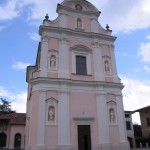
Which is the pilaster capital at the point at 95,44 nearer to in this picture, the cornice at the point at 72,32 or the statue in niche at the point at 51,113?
the cornice at the point at 72,32

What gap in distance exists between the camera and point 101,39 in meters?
20.3

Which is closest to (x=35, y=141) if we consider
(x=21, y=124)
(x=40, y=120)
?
(x=40, y=120)

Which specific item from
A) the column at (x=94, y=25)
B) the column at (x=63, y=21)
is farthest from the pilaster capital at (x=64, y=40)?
the column at (x=94, y=25)

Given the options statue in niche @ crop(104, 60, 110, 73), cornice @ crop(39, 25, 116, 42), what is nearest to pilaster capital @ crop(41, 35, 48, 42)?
cornice @ crop(39, 25, 116, 42)

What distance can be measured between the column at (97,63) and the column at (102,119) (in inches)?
69.8

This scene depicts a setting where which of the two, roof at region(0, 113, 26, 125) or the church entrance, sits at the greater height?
roof at region(0, 113, 26, 125)

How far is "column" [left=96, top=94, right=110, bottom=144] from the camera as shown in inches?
653

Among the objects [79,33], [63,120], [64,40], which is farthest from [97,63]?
[63,120]

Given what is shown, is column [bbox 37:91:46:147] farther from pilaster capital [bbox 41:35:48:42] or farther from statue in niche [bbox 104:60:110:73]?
statue in niche [bbox 104:60:110:73]

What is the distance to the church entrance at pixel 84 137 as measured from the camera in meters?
16.6

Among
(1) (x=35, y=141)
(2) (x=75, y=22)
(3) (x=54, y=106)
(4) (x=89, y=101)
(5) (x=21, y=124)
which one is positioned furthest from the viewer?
(5) (x=21, y=124)

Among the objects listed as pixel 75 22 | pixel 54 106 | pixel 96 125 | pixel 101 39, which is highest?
pixel 75 22

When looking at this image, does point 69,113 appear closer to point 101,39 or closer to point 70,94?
point 70,94

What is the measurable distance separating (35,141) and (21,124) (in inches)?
872
